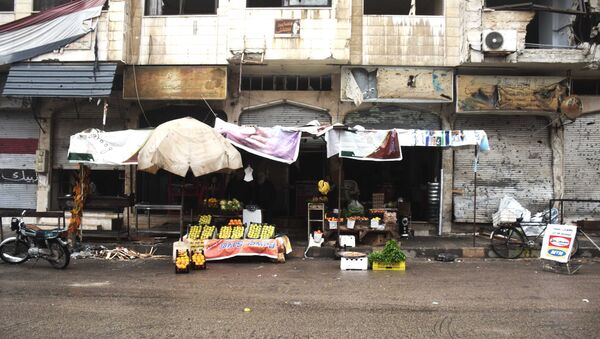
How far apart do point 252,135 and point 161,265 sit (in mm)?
3673

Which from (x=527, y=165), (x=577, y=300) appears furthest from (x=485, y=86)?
(x=577, y=300)

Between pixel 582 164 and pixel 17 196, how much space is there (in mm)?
17586

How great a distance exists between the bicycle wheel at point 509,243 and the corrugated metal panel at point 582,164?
3962mm

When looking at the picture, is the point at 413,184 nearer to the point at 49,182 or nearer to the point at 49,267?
the point at 49,267

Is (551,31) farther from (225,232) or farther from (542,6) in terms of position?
(225,232)

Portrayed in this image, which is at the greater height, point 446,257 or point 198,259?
point 198,259

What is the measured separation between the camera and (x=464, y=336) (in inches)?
209

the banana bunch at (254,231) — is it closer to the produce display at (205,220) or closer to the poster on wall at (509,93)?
the produce display at (205,220)

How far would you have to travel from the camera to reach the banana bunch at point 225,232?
1079 cm

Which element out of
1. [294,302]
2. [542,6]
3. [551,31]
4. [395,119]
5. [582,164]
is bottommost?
[294,302]

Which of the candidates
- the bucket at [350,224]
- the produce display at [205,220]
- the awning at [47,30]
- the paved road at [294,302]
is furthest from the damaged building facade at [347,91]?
the paved road at [294,302]

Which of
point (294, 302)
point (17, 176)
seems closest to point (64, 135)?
point (17, 176)

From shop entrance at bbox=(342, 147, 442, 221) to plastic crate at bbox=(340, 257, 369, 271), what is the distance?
16.1 ft

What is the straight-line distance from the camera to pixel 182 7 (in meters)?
15.0
